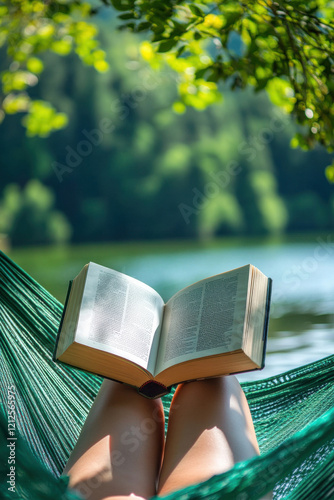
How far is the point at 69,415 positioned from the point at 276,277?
4.29m

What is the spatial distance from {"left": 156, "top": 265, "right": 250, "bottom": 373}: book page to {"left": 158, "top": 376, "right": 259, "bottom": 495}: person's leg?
0.17 feet

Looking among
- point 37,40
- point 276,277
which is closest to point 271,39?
point 37,40

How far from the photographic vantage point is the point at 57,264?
734cm

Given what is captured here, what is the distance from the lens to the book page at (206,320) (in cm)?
75

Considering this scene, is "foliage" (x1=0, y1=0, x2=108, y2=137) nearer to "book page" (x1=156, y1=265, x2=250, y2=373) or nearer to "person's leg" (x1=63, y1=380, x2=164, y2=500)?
"book page" (x1=156, y1=265, x2=250, y2=373)

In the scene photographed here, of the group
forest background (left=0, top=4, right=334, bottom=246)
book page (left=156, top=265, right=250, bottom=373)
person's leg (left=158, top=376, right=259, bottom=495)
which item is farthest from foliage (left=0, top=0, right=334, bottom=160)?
forest background (left=0, top=4, right=334, bottom=246)

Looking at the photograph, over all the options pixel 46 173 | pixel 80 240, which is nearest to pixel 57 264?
pixel 80 240

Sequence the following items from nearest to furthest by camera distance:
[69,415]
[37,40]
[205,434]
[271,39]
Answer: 1. [205,434]
2. [69,415]
3. [271,39]
4. [37,40]

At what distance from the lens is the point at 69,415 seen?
95 cm

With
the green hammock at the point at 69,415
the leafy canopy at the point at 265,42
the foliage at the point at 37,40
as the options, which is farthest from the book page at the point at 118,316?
the foliage at the point at 37,40

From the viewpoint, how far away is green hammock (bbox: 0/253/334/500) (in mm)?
575

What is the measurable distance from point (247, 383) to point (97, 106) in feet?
41.9

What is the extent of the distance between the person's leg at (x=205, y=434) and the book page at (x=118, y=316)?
0.29 ft

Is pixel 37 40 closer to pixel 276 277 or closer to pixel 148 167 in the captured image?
pixel 276 277
